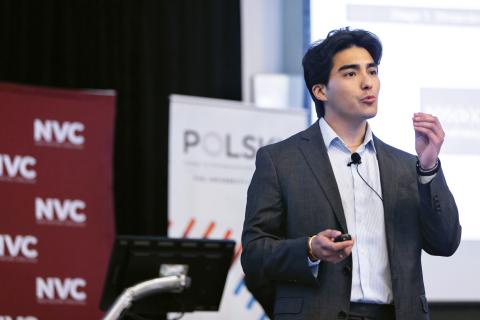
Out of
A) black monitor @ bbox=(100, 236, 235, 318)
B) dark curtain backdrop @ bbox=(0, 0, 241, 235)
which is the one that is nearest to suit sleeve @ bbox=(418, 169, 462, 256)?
black monitor @ bbox=(100, 236, 235, 318)

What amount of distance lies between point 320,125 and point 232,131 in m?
3.06

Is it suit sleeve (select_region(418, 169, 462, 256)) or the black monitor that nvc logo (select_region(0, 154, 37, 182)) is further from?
suit sleeve (select_region(418, 169, 462, 256))

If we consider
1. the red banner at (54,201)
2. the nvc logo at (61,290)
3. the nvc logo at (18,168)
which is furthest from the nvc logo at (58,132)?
the nvc logo at (61,290)

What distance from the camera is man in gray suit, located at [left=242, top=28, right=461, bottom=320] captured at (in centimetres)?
212

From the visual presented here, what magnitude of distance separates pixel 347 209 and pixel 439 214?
232 mm

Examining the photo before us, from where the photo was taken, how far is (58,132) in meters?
5.17

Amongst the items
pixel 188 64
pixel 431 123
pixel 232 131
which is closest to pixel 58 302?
pixel 232 131

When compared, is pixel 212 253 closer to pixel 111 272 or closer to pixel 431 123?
pixel 111 272

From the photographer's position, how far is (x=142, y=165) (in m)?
5.74

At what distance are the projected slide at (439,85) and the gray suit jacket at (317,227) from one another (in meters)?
1.69

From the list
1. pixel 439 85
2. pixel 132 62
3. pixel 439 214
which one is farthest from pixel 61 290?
pixel 439 214

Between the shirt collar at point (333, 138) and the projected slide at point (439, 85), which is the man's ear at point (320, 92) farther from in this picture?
the projected slide at point (439, 85)

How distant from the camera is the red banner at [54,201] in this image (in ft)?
16.5

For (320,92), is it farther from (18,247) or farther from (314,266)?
(18,247)
